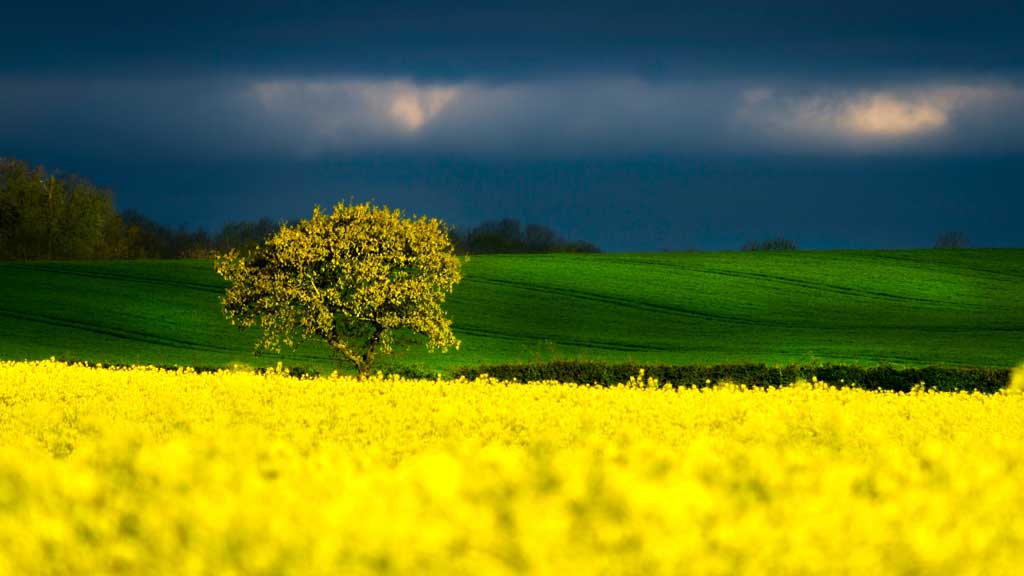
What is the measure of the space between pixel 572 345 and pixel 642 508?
38.3 metres

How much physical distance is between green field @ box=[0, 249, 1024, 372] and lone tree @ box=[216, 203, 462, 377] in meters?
2.70

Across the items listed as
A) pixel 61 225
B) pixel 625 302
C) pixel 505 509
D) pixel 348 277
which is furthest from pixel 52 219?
pixel 505 509

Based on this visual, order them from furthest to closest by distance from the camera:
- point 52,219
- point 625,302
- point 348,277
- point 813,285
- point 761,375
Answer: point 52,219, point 813,285, point 625,302, point 348,277, point 761,375

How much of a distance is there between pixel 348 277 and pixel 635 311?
27.0 metres

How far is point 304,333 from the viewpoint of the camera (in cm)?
2814

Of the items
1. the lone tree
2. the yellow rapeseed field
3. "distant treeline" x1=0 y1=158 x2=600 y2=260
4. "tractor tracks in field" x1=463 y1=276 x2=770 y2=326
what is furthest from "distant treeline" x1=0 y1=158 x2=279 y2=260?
the yellow rapeseed field

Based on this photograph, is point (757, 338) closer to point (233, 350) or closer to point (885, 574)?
point (233, 350)

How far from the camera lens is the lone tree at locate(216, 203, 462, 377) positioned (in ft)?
89.5

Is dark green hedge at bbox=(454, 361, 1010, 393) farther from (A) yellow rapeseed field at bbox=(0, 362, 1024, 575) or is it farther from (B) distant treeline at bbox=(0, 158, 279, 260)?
(B) distant treeline at bbox=(0, 158, 279, 260)

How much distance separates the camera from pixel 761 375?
83.4 ft

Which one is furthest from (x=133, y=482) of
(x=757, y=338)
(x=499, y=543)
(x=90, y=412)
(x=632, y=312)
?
(x=632, y=312)

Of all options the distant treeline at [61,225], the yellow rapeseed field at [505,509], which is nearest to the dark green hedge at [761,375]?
the yellow rapeseed field at [505,509]

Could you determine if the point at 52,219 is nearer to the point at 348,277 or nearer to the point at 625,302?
the point at 625,302

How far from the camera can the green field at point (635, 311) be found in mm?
41125
